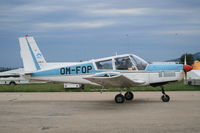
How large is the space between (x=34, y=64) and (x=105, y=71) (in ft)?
11.2

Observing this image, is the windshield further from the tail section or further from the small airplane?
the tail section

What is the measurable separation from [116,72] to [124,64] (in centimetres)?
49

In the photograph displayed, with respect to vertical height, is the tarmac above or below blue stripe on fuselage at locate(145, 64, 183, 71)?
below

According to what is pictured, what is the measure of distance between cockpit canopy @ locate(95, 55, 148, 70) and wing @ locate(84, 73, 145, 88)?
659mm

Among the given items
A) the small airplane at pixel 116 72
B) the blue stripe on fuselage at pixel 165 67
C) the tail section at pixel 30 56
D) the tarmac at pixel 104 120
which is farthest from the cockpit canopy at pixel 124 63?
the tail section at pixel 30 56

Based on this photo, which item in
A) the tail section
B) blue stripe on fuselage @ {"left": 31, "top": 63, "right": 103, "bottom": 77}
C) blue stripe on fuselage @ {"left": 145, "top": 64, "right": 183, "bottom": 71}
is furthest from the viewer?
the tail section

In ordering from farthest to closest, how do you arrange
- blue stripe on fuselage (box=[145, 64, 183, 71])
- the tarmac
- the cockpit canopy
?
the cockpit canopy → blue stripe on fuselage (box=[145, 64, 183, 71]) → the tarmac

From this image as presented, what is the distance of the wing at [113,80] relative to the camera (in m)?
11.9

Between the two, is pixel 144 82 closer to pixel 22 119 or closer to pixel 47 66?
pixel 47 66

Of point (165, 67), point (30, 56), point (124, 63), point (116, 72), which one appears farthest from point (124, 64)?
point (30, 56)

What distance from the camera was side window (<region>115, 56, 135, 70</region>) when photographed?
13250 mm

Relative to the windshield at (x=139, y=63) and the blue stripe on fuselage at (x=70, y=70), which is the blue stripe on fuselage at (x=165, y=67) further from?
the blue stripe on fuselage at (x=70, y=70)

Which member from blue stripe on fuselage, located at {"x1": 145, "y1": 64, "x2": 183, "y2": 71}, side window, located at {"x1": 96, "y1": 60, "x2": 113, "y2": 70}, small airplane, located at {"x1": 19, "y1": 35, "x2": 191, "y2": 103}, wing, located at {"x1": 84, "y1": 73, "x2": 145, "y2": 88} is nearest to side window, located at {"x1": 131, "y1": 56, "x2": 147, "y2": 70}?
small airplane, located at {"x1": 19, "y1": 35, "x2": 191, "y2": 103}

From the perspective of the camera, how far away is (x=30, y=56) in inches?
567
